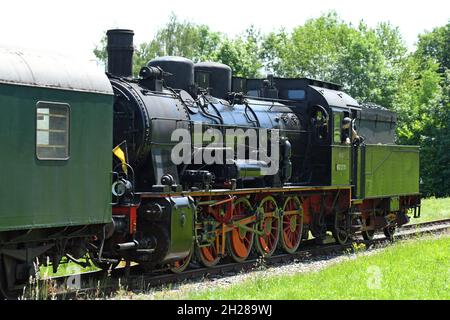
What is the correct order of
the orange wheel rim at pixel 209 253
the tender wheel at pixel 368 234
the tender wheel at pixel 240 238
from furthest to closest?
the tender wheel at pixel 368 234 → the tender wheel at pixel 240 238 → the orange wheel rim at pixel 209 253

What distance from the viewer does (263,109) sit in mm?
16359

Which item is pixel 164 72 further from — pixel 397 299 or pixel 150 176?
pixel 397 299

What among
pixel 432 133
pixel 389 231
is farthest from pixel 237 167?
pixel 432 133

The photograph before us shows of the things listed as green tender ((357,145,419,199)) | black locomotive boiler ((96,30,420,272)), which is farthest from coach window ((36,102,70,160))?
green tender ((357,145,419,199))

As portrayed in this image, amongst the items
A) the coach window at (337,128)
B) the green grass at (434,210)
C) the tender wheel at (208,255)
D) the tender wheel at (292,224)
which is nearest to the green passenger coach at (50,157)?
the tender wheel at (208,255)

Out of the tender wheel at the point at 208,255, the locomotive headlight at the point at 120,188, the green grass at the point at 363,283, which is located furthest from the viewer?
the tender wheel at the point at 208,255

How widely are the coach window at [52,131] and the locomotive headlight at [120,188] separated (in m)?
1.57

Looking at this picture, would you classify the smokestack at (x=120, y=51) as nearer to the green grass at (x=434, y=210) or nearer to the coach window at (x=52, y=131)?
the coach window at (x=52, y=131)

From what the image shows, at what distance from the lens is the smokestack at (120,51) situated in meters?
13.1

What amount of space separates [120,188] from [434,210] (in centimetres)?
1964

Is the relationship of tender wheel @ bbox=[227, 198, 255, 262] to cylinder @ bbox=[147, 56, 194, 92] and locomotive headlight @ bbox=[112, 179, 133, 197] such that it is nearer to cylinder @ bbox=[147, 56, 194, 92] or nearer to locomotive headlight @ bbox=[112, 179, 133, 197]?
cylinder @ bbox=[147, 56, 194, 92]

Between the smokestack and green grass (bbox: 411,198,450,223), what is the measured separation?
14815mm

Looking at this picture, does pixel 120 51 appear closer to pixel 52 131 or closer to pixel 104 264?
pixel 52 131

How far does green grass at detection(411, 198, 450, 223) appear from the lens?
2574cm
